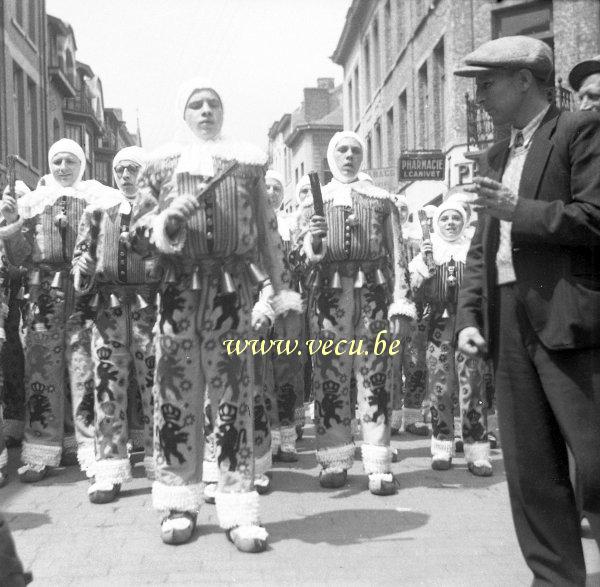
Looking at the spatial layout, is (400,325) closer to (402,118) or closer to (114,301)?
(114,301)

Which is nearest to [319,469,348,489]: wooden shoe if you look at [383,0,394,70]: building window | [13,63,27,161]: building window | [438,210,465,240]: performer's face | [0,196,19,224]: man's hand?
[438,210,465,240]: performer's face

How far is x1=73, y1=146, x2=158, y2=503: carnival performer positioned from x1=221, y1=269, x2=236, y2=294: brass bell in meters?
1.18

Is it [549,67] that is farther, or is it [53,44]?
[53,44]

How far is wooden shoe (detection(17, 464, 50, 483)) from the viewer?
629 centimetres

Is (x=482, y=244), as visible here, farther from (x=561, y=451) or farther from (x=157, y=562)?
(x=157, y=562)

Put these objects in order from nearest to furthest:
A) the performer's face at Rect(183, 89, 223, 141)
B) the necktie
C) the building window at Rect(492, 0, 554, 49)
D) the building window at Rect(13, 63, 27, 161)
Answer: the necktie
the performer's face at Rect(183, 89, 223, 141)
the building window at Rect(492, 0, 554, 49)
the building window at Rect(13, 63, 27, 161)

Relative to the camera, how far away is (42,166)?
25.8 metres

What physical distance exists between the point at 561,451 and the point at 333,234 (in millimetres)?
3041

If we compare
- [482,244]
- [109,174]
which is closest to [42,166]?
[482,244]

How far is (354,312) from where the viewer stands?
606cm

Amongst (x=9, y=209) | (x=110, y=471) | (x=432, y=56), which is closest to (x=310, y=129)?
(x=432, y=56)

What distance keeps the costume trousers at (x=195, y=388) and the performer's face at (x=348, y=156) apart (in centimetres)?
191

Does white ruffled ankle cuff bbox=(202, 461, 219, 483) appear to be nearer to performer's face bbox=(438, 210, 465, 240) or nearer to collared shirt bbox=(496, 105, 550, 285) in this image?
performer's face bbox=(438, 210, 465, 240)

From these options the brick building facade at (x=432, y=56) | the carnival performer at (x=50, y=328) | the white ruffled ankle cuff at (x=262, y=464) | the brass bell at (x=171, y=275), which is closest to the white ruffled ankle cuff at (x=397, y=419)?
the white ruffled ankle cuff at (x=262, y=464)
